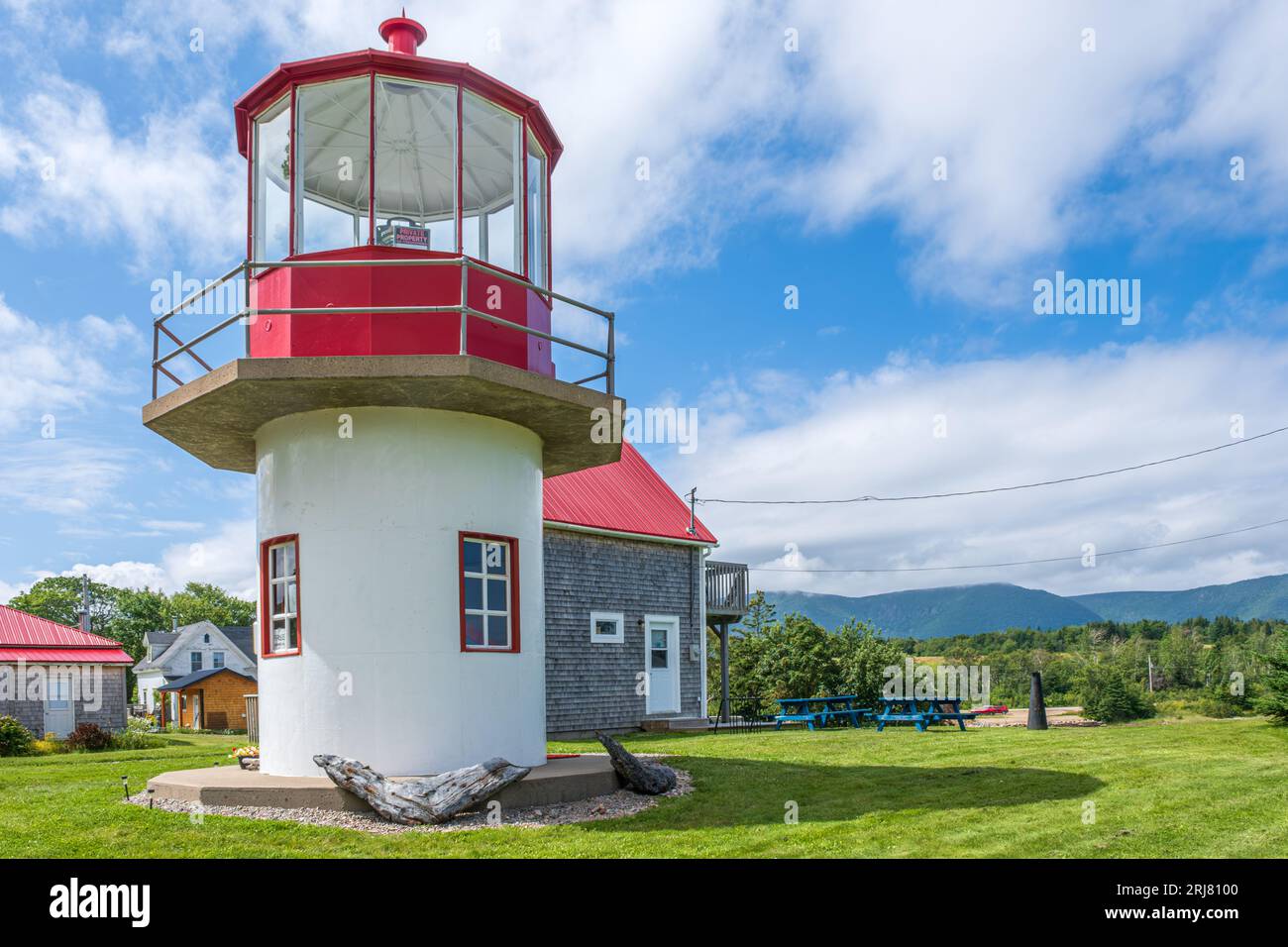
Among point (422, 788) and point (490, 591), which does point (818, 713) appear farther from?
point (422, 788)

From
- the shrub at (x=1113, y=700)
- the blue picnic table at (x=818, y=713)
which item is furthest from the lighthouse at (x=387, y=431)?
A: the shrub at (x=1113, y=700)

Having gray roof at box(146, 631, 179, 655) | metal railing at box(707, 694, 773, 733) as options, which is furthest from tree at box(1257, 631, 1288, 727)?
gray roof at box(146, 631, 179, 655)

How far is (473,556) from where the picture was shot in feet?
37.2

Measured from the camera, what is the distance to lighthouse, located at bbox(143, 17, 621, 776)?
10.6 m

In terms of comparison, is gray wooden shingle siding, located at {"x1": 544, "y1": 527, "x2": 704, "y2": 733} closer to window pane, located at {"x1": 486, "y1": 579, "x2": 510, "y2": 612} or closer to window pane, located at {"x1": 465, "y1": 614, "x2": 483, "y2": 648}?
window pane, located at {"x1": 486, "y1": 579, "x2": 510, "y2": 612}

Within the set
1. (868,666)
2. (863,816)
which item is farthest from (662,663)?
(863,816)

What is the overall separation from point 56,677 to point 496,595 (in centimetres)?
2986

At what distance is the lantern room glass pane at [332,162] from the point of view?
11.2 metres

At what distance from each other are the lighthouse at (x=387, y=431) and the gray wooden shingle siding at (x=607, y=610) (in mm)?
9882

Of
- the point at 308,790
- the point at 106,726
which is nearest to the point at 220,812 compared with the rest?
the point at 308,790

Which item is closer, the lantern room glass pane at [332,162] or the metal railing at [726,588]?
the lantern room glass pane at [332,162]

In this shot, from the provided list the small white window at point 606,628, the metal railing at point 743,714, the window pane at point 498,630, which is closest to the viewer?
the window pane at point 498,630

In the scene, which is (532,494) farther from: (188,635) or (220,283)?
(188,635)

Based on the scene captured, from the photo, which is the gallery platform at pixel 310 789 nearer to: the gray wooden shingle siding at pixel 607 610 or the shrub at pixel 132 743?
the gray wooden shingle siding at pixel 607 610
